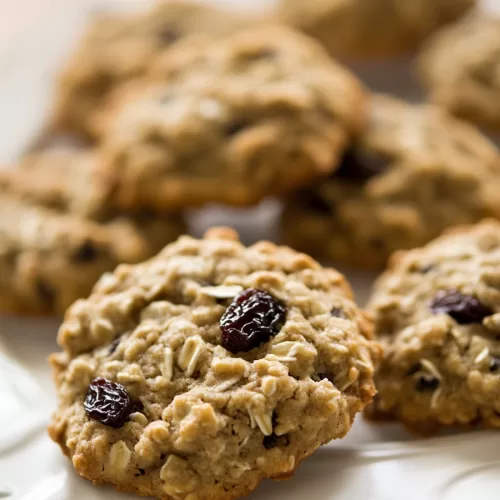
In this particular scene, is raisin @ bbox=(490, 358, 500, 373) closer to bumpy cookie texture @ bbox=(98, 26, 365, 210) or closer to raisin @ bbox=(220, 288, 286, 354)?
raisin @ bbox=(220, 288, 286, 354)

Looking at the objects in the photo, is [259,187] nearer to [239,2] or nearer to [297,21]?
[297,21]

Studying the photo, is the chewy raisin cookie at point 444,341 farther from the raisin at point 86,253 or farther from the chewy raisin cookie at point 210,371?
the raisin at point 86,253

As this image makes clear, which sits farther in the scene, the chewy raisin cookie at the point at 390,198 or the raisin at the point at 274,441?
the chewy raisin cookie at the point at 390,198

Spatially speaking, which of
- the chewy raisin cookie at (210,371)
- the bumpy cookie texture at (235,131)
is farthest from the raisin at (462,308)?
the bumpy cookie texture at (235,131)

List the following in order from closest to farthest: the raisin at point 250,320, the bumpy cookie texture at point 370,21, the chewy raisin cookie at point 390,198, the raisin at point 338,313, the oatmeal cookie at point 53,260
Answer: the raisin at point 250,320, the raisin at point 338,313, the oatmeal cookie at point 53,260, the chewy raisin cookie at point 390,198, the bumpy cookie texture at point 370,21

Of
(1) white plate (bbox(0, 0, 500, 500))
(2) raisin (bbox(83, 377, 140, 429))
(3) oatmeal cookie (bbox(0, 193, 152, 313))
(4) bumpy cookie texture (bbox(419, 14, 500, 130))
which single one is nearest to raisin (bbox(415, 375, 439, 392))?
(1) white plate (bbox(0, 0, 500, 500))

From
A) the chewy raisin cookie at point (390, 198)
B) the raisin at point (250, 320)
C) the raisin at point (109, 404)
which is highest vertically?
the chewy raisin cookie at point (390, 198)

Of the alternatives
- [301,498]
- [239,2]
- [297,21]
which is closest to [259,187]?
[301,498]

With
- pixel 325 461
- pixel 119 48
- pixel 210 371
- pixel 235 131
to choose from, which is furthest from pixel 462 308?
pixel 119 48
